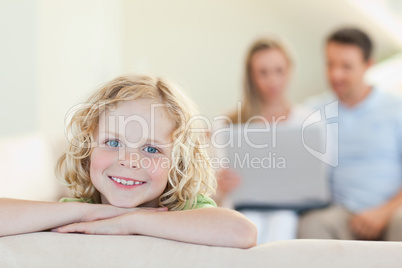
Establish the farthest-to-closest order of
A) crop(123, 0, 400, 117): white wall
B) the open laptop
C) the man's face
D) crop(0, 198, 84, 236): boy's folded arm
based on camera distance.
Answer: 1. crop(123, 0, 400, 117): white wall
2. the man's face
3. the open laptop
4. crop(0, 198, 84, 236): boy's folded arm

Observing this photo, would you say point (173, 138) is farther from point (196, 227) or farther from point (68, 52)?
point (68, 52)

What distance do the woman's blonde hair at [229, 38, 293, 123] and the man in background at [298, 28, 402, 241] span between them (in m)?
0.27

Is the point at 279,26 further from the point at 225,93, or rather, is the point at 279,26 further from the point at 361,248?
the point at 361,248

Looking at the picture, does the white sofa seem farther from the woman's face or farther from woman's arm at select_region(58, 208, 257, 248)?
the woman's face

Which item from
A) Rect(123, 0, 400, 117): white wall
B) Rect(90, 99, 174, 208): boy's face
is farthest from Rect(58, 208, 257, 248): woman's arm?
Rect(123, 0, 400, 117): white wall

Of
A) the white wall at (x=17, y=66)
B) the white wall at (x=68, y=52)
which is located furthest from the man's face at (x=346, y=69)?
the white wall at (x=17, y=66)

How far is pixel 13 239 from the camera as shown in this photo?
2.80 ft

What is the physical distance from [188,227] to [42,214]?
0.24 m

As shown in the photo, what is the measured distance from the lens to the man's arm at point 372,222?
231 centimetres

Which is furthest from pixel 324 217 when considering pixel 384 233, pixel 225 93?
pixel 225 93

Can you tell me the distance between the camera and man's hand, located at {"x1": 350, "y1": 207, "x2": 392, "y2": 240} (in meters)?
2.31

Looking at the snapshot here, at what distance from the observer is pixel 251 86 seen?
2.67 m

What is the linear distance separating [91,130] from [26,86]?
193 centimetres

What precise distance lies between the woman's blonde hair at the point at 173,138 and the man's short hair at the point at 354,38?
1.75m
